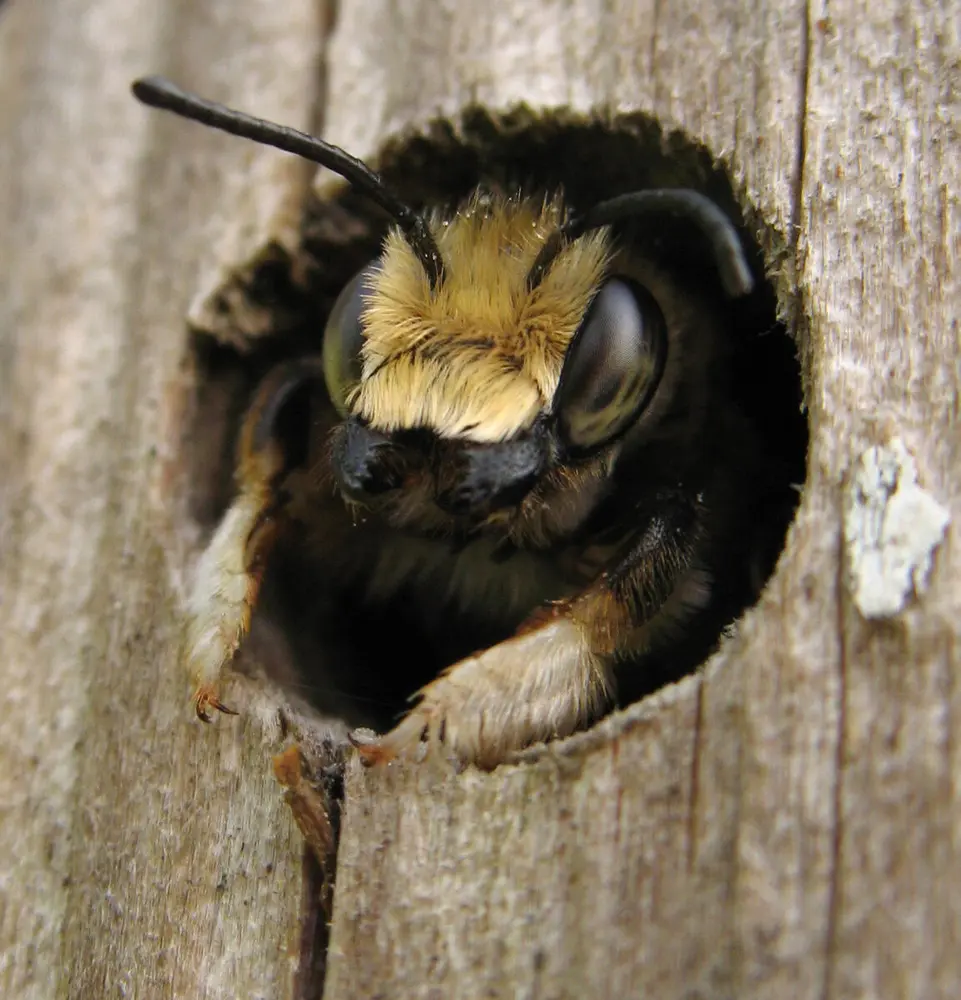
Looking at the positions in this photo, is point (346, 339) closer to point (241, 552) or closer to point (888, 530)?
point (241, 552)

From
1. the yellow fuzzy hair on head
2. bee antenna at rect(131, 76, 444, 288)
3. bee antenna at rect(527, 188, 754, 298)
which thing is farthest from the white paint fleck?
bee antenna at rect(131, 76, 444, 288)

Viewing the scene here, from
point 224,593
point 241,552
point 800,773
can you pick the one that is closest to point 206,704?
point 224,593

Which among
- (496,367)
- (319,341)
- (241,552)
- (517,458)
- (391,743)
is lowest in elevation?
(391,743)

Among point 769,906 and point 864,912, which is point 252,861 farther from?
point 864,912

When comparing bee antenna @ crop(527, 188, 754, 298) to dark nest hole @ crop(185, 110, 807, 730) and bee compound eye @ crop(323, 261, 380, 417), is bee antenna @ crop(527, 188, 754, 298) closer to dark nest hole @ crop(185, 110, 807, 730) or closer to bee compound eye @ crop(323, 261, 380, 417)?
dark nest hole @ crop(185, 110, 807, 730)

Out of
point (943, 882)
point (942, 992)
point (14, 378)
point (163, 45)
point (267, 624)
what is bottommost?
→ point (942, 992)

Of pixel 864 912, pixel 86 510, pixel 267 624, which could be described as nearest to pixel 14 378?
pixel 86 510
